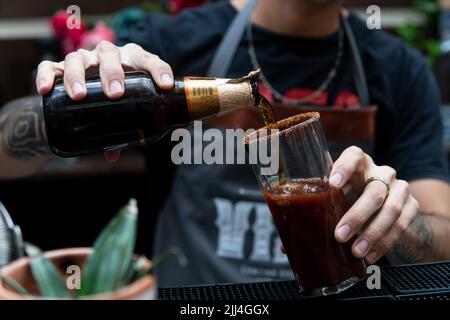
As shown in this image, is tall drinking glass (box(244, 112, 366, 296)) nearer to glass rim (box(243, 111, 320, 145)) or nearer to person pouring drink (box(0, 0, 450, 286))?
glass rim (box(243, 111, 320, 145))

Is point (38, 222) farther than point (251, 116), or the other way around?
point (38, 222)

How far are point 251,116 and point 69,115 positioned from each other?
0.35 metres

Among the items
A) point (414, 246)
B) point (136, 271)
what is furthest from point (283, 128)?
point (136, 271)

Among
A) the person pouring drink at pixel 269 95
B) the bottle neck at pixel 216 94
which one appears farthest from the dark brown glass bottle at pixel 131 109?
the person pouring drink at pixel 269 95

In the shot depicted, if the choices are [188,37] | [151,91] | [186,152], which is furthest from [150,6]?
[151,91]

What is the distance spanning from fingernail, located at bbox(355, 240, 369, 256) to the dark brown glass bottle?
206 millimetres

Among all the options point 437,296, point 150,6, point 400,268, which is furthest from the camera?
point 150,6

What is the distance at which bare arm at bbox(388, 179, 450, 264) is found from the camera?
0.80 meters

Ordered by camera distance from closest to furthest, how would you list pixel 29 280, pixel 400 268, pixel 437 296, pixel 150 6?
pixel 437 296 → pixel 400 268 → pixel 29 280 → pixel 150 6

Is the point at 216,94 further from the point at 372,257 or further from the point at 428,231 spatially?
the point at 428,231

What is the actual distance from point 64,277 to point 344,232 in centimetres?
48

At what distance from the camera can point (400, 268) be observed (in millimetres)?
750

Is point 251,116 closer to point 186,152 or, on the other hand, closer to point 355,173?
point 186,152

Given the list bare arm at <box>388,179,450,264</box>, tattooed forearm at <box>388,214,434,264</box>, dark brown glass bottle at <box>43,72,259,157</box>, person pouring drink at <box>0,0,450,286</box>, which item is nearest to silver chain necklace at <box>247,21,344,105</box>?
person pouring drink at <box>0,0,450,286</box>
